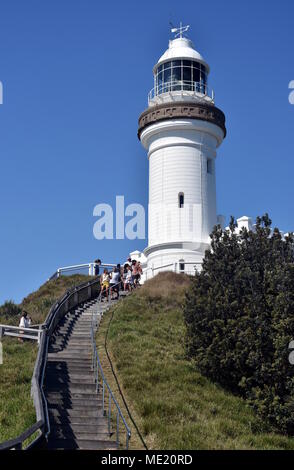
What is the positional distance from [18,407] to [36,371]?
1254mm

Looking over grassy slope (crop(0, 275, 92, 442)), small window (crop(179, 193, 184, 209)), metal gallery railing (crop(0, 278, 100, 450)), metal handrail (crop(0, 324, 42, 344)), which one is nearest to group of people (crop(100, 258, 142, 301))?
metal gallery railing (crop(0, 278, 100, 450))

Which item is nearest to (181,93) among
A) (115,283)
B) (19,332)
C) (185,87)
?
(185,87)

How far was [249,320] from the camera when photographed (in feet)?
62.7

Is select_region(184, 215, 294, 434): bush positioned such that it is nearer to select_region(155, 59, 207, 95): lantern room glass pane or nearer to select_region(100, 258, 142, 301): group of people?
select_region(100, 258, 142, 301): group of people

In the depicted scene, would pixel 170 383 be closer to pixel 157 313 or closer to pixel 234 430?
pixel 234 430

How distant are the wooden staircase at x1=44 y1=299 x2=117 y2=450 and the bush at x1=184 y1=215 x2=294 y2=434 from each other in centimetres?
351

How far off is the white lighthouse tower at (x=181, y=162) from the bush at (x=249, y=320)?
1358cm

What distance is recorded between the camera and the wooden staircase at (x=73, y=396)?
14.4m

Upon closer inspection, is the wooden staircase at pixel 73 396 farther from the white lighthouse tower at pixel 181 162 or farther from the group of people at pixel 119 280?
the white lighthouse tower at pixel 181 162

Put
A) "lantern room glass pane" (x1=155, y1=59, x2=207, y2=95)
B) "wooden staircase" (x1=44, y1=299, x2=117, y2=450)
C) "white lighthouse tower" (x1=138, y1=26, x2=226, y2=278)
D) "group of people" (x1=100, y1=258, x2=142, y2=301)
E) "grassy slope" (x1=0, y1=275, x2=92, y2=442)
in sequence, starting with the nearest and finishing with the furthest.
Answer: "wooden staircase" (x1=44, y1=299, x2=117, y2=450) → "grassy slope" (x1=0, y1=275, x2=92, y2=442) → "group of people" (x1=100, y1=258, x2=142, y2=301) → "white lighthouse tower" (x1=138, y1=26, x2=226, y2=278) → "lantern room glass pane" (x1=155, y1=59, x2=207, y2=95)

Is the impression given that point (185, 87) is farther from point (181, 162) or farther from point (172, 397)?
point (172, 397)

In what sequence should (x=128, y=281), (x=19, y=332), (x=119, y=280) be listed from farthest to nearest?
1. (x=128, y=281)
2. (x=119, y=280)
3. (x=19, y=332)

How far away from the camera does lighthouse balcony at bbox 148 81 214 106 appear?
37281 mm

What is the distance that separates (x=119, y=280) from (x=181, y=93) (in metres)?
11.8
